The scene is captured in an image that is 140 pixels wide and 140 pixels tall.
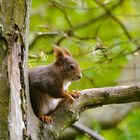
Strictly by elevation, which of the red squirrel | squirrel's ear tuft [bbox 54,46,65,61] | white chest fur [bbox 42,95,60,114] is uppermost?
squirrel's ear tuft [bbox 54,46,65,61]

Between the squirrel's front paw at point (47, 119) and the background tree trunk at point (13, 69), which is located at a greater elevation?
the background tree trunk at point (13, 69)

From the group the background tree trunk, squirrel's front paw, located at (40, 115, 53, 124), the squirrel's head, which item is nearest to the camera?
the background tree trunk

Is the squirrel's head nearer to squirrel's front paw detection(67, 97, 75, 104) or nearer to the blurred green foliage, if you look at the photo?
the blurred green foliage

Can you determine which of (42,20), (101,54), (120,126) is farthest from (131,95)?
(42,20)

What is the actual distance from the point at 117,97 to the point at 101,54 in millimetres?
1319

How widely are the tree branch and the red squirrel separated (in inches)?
1.4

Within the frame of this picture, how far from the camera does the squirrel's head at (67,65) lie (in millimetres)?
3245

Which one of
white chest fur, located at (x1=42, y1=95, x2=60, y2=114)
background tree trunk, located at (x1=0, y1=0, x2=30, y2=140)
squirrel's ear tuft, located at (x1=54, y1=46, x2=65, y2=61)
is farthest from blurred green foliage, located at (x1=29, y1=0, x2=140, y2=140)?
background tree trunk, located at (x1=0, y1=0, x2=30, y2=140)

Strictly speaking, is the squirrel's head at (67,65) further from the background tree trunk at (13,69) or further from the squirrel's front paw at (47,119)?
the background tree trunk at (13,69)

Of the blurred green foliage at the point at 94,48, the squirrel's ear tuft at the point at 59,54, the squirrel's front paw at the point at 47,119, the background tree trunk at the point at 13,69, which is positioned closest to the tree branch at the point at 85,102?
the squirrel's front paw at the point at 47,119

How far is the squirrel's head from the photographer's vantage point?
3245 millimetres

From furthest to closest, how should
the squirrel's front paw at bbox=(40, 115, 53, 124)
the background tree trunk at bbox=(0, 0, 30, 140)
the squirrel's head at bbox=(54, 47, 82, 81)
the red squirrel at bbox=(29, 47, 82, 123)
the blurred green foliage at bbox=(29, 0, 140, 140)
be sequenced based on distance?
the blurred green foliage at bbox=(29, 0, 140, 140) → the squirrel's head at bbox=(54, 47, 82, 81) → the red squirrel at bbox=(29, 47, 82, 123) → the squirrel's front paw at bbox=(40, 115, 53, 124) → the background tree trunk at bbox=(0, 0, 30, 140)

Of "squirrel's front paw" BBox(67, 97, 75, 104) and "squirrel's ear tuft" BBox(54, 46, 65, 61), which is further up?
"squirrel's ear tuft" BBox(54, 46, 65, 61)

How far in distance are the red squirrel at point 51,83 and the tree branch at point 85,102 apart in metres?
0.04
